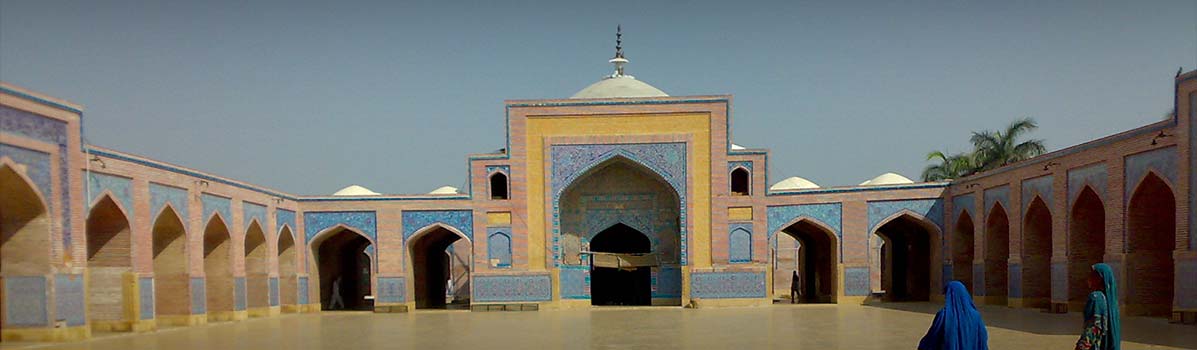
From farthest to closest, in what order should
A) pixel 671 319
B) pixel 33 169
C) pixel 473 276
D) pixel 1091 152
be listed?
pixel 473 276
pixel 671 319
pixel 1091 152
pixel 33 169

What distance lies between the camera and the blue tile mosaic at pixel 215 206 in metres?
16.9

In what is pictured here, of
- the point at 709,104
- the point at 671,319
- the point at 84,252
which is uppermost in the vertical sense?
the point at 709,104

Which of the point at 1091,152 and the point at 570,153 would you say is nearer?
the point at 1091,152

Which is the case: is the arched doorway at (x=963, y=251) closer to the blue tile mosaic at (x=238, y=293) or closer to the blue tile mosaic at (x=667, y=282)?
the blue tile mosaic at (x=667, y=282)

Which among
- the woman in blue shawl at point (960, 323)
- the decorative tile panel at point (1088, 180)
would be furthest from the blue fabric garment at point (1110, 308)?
the decorative tile panel at point (1088, 180)

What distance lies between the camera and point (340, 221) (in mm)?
20969

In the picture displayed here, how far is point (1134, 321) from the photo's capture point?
519 inches

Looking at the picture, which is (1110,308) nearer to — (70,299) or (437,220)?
(70,299)

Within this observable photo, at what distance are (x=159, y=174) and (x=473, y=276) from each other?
23.2ft

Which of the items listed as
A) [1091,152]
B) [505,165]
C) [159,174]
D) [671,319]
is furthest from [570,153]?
[1091,152]

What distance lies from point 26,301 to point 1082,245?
15585 mm

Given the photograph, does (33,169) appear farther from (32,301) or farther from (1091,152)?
(1091,152)

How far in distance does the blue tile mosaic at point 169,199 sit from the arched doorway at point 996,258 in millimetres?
14809

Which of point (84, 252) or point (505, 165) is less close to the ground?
point (505, 165)
